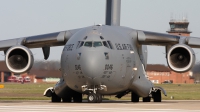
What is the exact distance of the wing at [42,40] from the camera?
25.5 metres

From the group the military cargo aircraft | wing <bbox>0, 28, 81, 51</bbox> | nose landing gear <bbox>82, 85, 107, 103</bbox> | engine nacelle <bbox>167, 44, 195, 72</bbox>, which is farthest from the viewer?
wing <bbox>0, 28, 81, 51</bbox>

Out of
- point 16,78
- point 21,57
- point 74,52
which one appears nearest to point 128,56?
point 74,52

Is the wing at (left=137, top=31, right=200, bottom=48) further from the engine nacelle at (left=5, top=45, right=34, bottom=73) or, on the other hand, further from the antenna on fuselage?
the engine nacelle at (left=5, top=45, right=34, bottom=73)

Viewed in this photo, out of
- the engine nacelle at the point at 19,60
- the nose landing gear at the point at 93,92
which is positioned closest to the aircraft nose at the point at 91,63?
the nose landing gear at the point at 93,92

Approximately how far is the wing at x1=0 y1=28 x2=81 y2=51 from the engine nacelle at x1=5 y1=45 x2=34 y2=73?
1.09m

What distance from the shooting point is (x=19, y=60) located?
24.4m

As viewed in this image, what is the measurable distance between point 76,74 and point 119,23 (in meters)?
6.40

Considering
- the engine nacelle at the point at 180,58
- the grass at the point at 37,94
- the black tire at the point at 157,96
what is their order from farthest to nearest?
the grass at the point at 37,94 → the black tire at the point at 157,96 → the engine nacelle at the point at 180,58

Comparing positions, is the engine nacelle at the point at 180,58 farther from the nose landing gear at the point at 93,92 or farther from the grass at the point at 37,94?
the grass at the point at 37,94

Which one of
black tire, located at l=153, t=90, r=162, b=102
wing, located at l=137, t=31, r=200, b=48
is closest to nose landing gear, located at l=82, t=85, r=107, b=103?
wing, located at l=137, t=31, r=200, b=48

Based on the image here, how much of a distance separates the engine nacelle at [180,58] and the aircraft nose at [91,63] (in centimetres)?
330

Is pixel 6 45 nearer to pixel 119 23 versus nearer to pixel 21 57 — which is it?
pixel 21 57

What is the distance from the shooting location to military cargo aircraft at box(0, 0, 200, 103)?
72.6ft

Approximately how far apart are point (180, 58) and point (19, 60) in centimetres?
686
